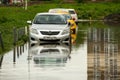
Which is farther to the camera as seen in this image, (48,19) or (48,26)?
(48,19)

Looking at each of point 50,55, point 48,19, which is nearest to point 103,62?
point 50,55

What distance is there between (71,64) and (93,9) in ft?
214

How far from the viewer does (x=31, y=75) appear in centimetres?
1600

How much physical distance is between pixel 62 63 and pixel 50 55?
2932 mm

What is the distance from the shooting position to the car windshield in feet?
100.0

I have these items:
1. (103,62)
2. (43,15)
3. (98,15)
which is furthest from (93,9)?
(103,62)

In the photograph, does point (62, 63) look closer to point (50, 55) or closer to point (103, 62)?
point (103, 62)

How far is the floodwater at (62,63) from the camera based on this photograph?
52.3 ft

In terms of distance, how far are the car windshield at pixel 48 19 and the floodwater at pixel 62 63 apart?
3983 millimetres

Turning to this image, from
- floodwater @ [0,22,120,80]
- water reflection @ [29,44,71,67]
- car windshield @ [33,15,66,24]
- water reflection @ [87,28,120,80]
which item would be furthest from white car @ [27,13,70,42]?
water reflection @ [87,28,120,80]

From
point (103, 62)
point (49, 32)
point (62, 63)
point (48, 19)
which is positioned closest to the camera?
point (62, 63)

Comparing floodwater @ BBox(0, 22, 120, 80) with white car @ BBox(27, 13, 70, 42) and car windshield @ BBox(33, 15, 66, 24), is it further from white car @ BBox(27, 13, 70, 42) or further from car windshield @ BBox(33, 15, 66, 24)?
car windshield @ BBox(33, 15, 66, 24)

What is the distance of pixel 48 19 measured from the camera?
3069 centimetres

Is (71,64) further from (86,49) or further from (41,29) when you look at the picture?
(41,29)
